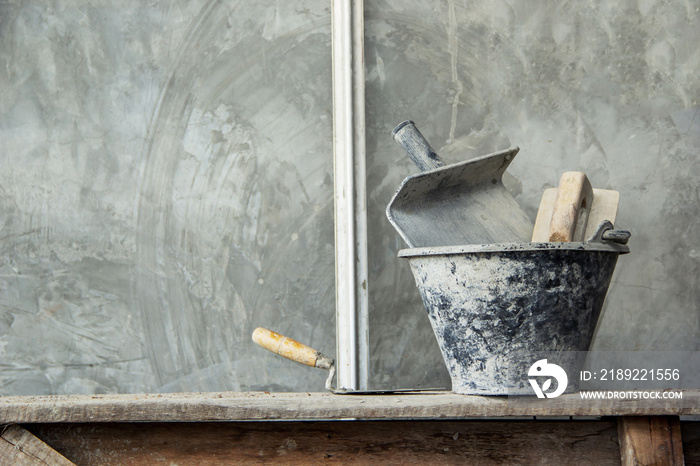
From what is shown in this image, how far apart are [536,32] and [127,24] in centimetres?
112

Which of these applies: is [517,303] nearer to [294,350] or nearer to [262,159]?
[294,350]

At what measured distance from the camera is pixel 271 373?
64.6 inches

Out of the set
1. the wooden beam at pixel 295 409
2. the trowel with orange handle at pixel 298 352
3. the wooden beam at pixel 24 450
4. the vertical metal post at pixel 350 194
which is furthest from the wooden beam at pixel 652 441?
the wooden beam at pixel 24 450

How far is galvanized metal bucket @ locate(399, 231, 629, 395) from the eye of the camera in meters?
1.01

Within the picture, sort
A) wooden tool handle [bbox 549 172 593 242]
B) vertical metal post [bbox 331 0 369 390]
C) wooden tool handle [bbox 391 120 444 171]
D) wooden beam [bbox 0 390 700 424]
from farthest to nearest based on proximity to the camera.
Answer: vertical metal post [bbox 331 0 369 390] → wooden tool handle [bbox 391 120 444 171] → wooden tool handle [bbox 549 172 593 242] → wooden beam [bbox 0 390 700 424]

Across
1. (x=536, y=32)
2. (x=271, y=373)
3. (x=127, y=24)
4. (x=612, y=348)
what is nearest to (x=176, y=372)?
(x=271, y=373)

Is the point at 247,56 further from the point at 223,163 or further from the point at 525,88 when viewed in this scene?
the point at 525,88

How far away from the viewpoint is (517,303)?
1.02 meters

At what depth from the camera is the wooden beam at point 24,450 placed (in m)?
0.98

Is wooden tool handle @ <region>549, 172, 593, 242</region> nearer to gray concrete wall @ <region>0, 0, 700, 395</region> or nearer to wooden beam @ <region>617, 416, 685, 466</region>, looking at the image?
wooden beam @ <region>617, 416, 685, 466</region>

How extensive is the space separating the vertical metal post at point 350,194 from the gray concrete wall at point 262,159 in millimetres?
40

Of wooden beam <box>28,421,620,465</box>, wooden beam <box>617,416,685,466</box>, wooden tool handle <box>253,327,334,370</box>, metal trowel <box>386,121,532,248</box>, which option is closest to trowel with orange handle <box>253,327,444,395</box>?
wooden tool handle <box>253,327,334,370</box>

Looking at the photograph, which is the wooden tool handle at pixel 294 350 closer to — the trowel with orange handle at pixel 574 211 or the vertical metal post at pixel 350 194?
the vertical metal post at pixel 350 194

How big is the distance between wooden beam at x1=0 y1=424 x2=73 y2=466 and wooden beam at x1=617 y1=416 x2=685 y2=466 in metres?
0.90
